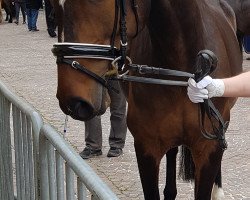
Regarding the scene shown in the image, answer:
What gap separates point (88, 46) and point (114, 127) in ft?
12.7

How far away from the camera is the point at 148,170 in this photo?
4078mm

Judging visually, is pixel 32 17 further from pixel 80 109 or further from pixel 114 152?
pixel 80 109

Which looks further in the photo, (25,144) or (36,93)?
(36,93)

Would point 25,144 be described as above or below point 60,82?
below

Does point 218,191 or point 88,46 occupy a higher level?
point 88,46

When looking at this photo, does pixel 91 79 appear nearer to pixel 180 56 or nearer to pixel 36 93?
pixel 180 56

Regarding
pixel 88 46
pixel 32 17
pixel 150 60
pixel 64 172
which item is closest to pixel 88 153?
pixel 150 60

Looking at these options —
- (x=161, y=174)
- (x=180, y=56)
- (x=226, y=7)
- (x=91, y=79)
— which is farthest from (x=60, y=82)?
(x=161, y=174)

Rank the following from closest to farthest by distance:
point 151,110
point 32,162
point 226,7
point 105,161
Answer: point 32,162 → point 151,110 → point 226,7 → point 105,161

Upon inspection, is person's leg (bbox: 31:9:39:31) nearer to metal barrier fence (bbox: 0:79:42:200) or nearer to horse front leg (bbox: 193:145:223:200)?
metal barrier fence (bbox: 0:79:42:200)

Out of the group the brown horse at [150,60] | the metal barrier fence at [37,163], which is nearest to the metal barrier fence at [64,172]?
the metal barrier fence at [37,163]

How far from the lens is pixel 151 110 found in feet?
12.4

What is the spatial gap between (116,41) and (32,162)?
870 mm

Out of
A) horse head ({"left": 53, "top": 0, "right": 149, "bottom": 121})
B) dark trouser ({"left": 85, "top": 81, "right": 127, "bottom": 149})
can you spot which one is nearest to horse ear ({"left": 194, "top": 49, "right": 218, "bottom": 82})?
horse head ({"left": 53, "top": 0, "right": 149, "bottom": 121})
